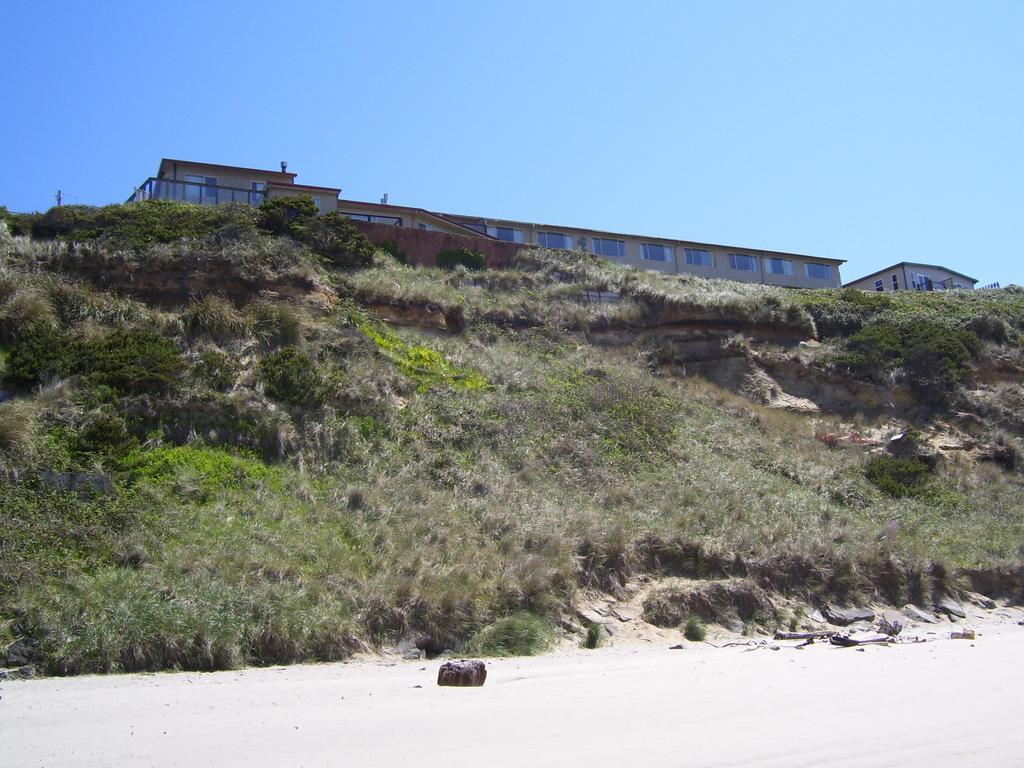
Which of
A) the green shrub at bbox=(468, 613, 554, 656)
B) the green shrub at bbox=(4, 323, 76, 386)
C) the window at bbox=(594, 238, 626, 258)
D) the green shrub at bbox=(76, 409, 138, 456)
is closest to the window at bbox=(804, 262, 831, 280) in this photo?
the window at bbox=(594, 238, 626, 258)

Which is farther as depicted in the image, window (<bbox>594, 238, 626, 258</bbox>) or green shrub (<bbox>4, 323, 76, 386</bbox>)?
window (<bbox>594, 238, 626, 258</bbox>)

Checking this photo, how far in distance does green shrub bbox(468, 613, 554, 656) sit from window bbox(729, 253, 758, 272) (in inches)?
1473

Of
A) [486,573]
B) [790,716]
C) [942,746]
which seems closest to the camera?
[942,746]

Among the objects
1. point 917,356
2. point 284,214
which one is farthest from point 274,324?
point 917,356

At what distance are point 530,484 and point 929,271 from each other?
4591 centimetres

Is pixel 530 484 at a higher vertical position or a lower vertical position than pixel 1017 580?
higher

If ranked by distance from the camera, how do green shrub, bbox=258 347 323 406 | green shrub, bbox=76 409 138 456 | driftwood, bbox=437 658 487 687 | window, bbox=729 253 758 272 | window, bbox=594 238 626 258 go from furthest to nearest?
window, bbox=729 253 758 272 → window, bbox=594 238 626 258 → green shrub, bbox=258 347 323 406 → green shrub, bbox=76 409 138 456 → driftwood, bbox=437 658 487 687

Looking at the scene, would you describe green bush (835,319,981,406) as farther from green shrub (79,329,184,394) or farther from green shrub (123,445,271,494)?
green shrub (79,329,184,394)

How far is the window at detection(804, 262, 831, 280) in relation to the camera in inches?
1939

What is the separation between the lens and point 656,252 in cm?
4466

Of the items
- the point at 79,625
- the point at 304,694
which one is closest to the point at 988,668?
the point at 304,694

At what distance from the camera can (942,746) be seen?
23.4 feet

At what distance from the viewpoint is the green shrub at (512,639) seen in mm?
12328

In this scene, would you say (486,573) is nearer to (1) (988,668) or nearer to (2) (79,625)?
(2) (79,625)
